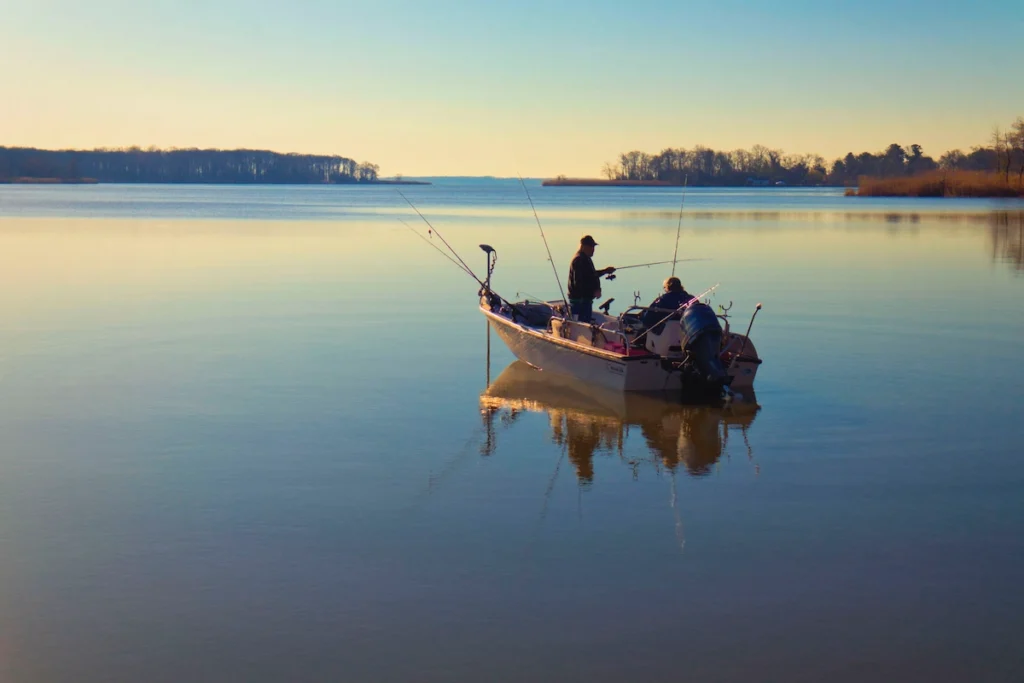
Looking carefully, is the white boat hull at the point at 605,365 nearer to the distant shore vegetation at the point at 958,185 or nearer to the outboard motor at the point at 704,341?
A: the outboard motor at the point at 704,341

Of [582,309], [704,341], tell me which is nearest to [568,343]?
[582,309]

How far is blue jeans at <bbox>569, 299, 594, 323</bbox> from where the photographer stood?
43.8 feet

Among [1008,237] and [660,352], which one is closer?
[660,352]

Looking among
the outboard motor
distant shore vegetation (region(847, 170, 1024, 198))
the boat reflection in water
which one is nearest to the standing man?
the boat reflection in water

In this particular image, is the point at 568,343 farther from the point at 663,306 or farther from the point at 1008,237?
the point at 1008,237

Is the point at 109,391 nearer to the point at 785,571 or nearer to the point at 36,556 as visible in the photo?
the point at 36,556

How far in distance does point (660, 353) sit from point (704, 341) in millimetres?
714

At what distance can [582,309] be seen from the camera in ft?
44.0

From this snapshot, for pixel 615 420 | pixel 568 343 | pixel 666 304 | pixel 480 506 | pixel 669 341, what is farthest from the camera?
pixel 568 343

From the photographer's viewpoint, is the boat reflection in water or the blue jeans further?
the blue jeans

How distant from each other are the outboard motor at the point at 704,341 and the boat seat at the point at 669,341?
0.29 meters

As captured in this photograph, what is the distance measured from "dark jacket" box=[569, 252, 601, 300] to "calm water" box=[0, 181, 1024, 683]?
1144 millimetres

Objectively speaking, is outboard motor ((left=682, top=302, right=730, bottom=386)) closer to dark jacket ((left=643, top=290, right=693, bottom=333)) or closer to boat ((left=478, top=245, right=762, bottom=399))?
boat ((left=478, top=245, right=762, bottom=399))

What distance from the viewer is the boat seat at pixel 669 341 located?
11.5 metres
